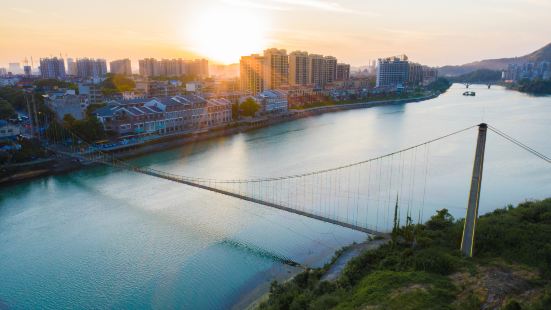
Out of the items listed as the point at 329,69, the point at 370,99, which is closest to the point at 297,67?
the point at 329,69

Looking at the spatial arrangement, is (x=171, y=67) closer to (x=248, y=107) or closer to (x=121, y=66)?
(x=121, y=66)

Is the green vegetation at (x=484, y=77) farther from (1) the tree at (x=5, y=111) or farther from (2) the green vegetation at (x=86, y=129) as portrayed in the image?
(1) the tree at (x=5, y=111)

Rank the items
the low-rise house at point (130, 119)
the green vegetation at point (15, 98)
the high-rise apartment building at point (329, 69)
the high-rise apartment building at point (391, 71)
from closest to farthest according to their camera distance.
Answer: the low-rise house at point (130, 119) < the green vegetation at point (15, 98) < the high-rise apartment building at point (329, 69) < the high-rise apartment building at point (391, 71)

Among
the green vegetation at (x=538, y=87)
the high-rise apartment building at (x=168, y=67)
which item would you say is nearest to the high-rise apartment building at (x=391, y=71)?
the green vegetation at (x=538, y=87)

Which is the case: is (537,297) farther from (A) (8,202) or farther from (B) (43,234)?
(A) (8,202)

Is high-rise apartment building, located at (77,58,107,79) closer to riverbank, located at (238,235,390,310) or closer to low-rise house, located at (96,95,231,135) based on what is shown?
low-rise house, located at (96,95,231,135)

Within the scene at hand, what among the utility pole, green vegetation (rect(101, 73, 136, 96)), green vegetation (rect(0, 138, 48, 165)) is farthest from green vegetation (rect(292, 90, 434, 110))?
the utility pole
